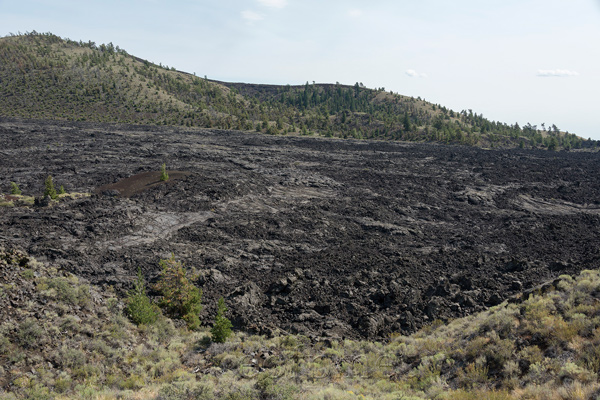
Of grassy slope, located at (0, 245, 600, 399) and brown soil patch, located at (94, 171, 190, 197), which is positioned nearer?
grassy slope, located at (0, 245, 600, 399)

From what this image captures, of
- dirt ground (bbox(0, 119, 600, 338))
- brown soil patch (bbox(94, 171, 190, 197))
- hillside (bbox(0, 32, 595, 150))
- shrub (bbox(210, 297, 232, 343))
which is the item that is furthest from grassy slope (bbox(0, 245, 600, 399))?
hillside (bbox(0, 32, 595, 150))

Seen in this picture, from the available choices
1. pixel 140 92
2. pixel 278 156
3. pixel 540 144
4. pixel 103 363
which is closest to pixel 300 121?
pixel 140 92

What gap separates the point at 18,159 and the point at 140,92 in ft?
229

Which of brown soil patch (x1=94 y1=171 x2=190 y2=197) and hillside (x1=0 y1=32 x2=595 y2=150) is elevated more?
hillside (x1=0 y1=32 x2=595 y2=150)

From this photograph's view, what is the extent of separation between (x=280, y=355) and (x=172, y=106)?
96.4 metres

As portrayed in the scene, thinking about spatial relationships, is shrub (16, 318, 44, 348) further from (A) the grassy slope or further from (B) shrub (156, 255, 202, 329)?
(B) shrub (156, 255, 202, 329)

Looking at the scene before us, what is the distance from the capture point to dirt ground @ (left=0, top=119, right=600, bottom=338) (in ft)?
47.2

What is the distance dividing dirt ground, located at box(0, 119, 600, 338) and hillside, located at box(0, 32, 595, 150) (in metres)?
45.0

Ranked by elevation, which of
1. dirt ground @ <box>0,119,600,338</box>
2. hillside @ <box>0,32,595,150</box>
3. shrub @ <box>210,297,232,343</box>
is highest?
hillside @ <box>0,32,595,150</box>

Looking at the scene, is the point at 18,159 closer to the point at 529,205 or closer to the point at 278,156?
the point at 278,156

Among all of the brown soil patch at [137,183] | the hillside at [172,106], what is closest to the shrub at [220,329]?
the brown soil patch at [137,183]

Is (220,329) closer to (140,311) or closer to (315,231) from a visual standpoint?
(140,311)

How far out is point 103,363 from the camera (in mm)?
9469

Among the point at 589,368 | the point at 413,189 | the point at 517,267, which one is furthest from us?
the point at 413,189
